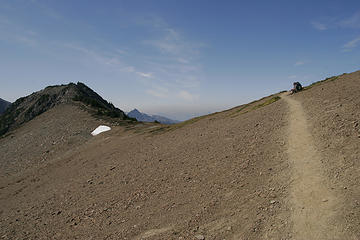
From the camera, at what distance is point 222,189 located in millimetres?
11812

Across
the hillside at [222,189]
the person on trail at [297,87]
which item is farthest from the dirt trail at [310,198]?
the person on trail at [297,87]

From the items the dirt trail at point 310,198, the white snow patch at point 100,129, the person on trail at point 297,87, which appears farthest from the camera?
the white snow patch at point 100,129

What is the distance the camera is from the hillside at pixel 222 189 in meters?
8.56

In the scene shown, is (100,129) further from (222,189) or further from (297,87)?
(297,87)

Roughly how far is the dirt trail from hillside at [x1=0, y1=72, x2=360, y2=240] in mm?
34

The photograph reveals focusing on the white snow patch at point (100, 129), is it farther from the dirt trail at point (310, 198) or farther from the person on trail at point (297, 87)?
the dirt trail at point (310, 198)

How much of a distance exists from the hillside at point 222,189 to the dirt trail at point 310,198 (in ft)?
0.11

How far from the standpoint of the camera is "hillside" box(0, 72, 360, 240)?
8.56 metres

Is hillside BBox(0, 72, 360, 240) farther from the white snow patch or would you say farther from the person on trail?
the white snow patch

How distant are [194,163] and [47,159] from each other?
27706mm

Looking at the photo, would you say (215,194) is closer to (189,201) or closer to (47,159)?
(189,201)

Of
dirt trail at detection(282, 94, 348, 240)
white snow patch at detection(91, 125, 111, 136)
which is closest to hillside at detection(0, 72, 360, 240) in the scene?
dirt trail at detection(282, 94, 348, 240)

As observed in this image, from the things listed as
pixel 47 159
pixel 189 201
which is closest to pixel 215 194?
pixel 189 201

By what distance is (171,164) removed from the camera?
57.8 ft
